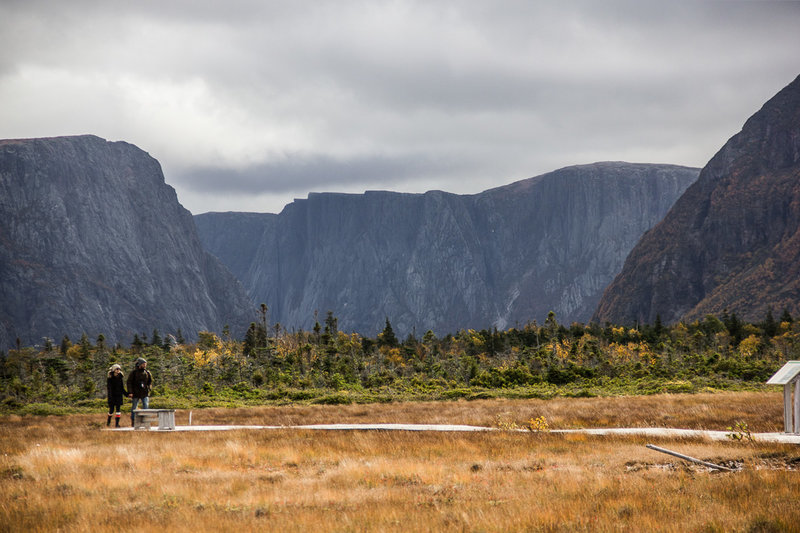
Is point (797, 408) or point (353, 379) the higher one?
point (797, 408)

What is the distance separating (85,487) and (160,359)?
5523cm

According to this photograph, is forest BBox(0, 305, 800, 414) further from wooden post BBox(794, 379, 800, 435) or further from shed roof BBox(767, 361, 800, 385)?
shed roof BBox(767, 361, 800, 385)

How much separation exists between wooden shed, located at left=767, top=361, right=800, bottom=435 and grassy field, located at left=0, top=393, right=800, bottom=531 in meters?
2.33

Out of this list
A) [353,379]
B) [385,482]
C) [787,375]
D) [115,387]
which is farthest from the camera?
[353,379]

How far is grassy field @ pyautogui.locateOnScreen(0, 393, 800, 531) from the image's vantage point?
11.5 metres

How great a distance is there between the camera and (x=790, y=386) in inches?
814

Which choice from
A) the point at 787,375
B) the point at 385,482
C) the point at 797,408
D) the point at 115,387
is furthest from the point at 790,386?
the point at 115,387

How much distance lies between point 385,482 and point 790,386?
39.9ft

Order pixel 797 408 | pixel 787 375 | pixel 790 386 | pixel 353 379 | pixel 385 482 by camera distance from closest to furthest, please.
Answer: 1. pixel 385 482
2. pixel 787 375
3. pixel 790 386
4. pixel 797 408
5. pixel 353 379

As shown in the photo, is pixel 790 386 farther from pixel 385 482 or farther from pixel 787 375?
pixel 385 482

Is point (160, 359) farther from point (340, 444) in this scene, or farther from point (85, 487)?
point (85, 487)

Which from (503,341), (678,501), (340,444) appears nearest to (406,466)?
(340,444)

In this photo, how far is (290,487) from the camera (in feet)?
47.8

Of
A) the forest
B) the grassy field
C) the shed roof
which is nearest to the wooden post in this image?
the shed roof
